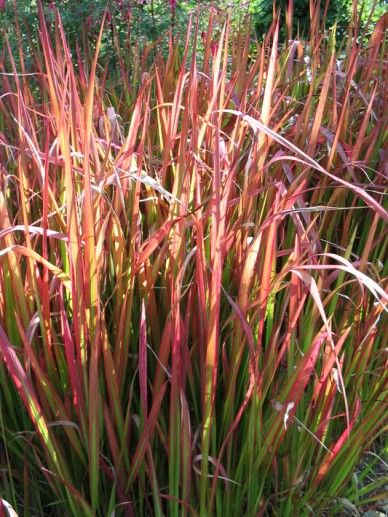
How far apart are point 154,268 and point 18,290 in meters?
0.21

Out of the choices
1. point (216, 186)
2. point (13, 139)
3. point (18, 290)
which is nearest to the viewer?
point (216, 186)

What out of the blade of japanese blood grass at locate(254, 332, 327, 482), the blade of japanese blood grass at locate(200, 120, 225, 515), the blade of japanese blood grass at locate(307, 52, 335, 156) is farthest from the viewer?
the blade of japanese blood grass at locate(307, 52, 335, 156)

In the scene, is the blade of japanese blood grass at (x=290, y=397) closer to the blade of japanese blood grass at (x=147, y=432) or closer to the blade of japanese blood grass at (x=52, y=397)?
the blade of japanese blood grass at (x=147, y=432)

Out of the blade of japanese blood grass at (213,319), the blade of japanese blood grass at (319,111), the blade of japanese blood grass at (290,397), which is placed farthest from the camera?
the blade of japanese blood grass at (319,111)

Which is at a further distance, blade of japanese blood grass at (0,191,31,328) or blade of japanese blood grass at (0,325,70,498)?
blade of japanese blood grass at (0,191,31,328)

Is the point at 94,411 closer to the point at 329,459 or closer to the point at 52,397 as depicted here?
the point at 52,397

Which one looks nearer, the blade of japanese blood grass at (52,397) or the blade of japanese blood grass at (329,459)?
the blade of japanese blood grass at (52,397)

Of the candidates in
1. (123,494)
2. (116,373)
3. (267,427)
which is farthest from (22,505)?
(267,427)

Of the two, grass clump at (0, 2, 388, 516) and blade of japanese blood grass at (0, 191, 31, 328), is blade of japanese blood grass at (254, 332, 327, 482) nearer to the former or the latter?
grass clump at (0, 2, 388, 516)

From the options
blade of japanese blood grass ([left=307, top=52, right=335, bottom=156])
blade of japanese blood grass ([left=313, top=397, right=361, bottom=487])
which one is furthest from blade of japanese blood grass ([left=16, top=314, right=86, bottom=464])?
blade of japanese blood grass ([left=307, top=52, right=335, bottom=156])

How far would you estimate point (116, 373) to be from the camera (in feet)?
3.12

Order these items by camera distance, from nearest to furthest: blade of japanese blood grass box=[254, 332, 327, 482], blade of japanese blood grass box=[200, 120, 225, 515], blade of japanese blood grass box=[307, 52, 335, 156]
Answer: blade of japanese blood grass box=[200, 120, 225, 515], blade of japanese blood grass box=[254, 332, 327, 482], blade of japanese blood grass box=[307, 52, 335, 156]

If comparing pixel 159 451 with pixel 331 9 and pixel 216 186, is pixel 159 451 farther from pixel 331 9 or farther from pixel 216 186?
pixel 331 9

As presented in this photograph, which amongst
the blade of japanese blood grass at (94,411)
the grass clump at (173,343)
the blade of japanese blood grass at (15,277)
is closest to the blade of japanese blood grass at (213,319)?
the grass clump at (173,343)
